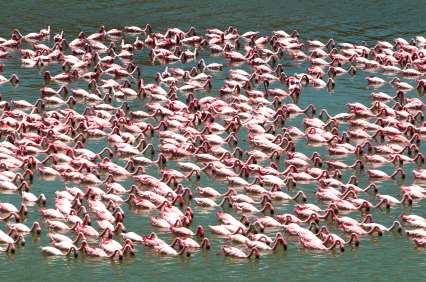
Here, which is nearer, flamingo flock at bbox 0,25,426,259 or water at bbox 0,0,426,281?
water at bbox 0,0,426,281

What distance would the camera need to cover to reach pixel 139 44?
455 feet

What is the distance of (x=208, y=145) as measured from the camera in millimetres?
103188

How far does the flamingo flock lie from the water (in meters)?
0.59

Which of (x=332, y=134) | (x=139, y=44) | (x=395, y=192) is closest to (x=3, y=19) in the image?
(x=139, y=44)

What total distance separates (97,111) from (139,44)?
93.6 feet

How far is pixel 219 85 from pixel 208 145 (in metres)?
21.9

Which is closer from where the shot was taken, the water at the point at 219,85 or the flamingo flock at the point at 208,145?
the water at the point at 219,85

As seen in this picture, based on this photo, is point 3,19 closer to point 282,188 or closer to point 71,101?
point 71,101

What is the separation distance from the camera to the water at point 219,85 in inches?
3275

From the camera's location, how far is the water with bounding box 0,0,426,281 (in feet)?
273

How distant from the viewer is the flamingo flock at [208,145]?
8850 cm

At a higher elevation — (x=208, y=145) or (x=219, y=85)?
(x=219, y=85)

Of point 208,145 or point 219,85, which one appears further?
point 219,85

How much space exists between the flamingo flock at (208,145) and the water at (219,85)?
1.93ft
